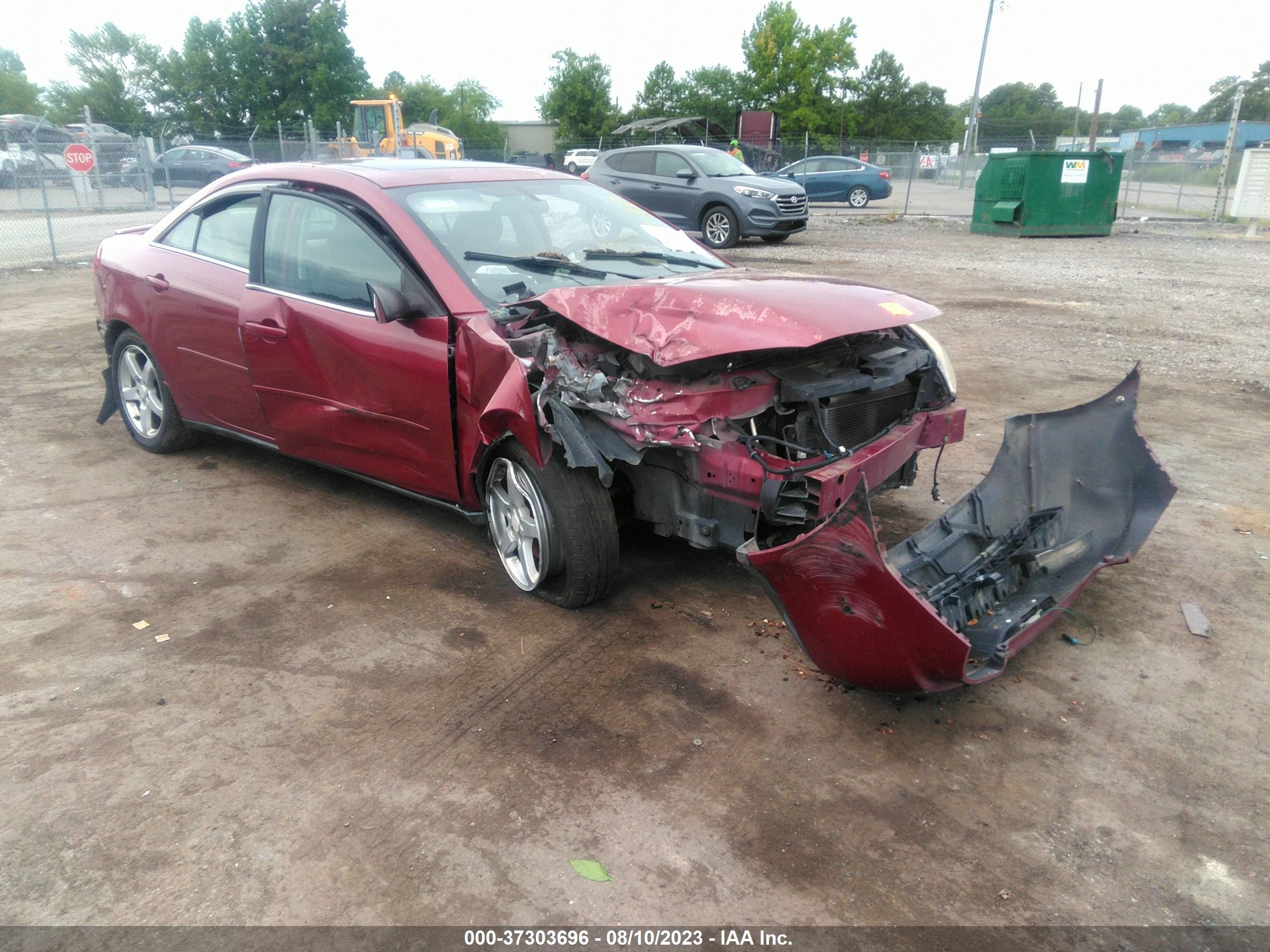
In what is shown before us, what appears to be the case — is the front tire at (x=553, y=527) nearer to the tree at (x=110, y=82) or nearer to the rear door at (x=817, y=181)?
the rear door at (x=817, y=181)

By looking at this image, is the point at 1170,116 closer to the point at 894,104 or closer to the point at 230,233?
the point at 894,104

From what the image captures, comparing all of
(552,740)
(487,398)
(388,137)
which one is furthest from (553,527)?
(388,137)

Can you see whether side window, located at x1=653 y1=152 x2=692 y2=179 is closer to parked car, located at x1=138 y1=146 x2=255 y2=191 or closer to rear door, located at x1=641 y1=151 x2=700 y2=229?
rear door, located at x1=641 y1=151 x2=700 y2=229

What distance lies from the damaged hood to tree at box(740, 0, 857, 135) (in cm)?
6224

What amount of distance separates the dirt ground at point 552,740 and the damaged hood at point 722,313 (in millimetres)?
1175

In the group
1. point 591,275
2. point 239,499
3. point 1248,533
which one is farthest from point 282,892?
point 1248,533

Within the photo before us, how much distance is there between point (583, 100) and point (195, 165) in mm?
40916

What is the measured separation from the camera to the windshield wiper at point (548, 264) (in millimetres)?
4023

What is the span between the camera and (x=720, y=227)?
615 inches

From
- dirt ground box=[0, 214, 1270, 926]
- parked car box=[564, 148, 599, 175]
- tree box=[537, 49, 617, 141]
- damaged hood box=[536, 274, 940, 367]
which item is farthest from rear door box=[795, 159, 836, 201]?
tree box=[537, 49, 617, 141]

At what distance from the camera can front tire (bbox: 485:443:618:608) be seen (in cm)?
345

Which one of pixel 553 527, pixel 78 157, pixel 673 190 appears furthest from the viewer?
pixel 78 157

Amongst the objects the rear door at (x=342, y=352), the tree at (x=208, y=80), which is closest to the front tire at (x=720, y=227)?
the rear door at (x=342, y=352)

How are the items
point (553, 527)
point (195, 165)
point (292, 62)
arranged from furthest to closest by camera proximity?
point (292, 62), point (195, 165), point (553, 527)
